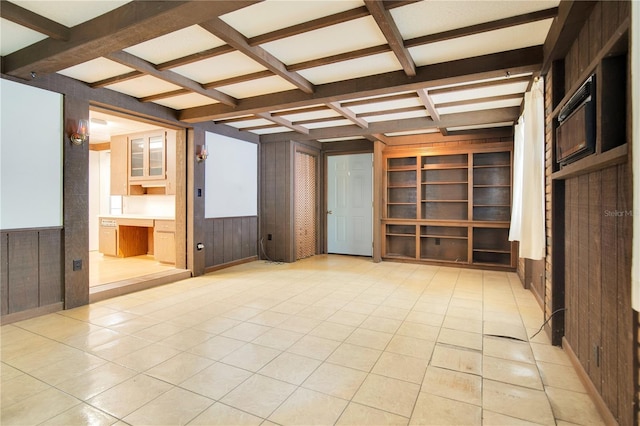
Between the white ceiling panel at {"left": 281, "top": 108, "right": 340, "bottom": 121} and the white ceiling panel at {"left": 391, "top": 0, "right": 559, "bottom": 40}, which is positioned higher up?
the white ceiling panel at {"left": 281, "top": 108, "right": 340, "bottom": 121}

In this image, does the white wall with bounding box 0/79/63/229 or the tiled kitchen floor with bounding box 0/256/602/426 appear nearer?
the tiled kitchen floor with bounding box 0/256/602/426

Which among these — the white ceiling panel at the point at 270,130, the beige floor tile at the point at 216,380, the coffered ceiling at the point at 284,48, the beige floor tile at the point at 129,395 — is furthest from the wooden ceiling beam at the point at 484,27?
the white ceiling panel at the point at 270,130

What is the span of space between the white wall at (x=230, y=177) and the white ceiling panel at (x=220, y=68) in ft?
6.40

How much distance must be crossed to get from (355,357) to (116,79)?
3.58 metres

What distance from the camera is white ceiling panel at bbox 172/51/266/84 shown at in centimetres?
297

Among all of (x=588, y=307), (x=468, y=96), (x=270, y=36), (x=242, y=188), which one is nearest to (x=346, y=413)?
(x=588, y=307)

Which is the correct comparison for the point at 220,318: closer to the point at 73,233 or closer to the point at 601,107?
the point at 73,233

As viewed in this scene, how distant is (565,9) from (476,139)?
3804 mm

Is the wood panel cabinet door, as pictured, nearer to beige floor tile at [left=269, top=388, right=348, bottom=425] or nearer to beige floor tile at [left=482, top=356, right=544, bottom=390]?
beige floor tile at [left=269, top=388, right=348, bottom=425]

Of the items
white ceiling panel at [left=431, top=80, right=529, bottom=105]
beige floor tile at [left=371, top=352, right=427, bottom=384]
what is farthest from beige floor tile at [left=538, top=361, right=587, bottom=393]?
white ceiling panel at [left=431, top=80, right=529, bottom=105]

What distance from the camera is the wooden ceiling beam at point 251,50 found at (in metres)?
2.29

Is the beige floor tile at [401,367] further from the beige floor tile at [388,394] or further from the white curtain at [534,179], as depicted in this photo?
the white curtain at [534,179]

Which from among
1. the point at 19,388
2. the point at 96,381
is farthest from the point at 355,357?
the point at 19,388

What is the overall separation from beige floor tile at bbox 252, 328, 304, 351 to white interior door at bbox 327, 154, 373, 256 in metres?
4.26
